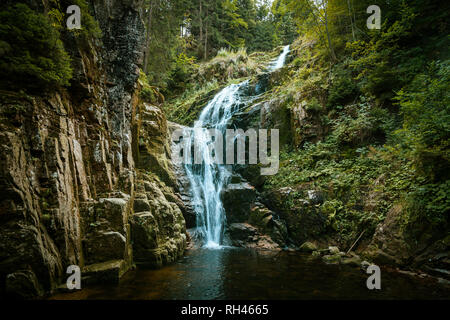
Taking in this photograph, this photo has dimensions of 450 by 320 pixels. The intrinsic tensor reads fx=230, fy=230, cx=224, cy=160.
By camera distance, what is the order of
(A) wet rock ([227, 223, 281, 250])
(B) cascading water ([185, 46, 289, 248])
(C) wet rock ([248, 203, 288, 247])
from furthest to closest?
(B) cascading water ([185, 46, 289, 248]) → (C) wet rock ([248, 203, 288, 247]) → (A) wet rock ([227, 223, 281, 250])

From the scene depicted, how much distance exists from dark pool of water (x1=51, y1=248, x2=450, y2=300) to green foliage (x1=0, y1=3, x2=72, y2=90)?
4021 millimetres

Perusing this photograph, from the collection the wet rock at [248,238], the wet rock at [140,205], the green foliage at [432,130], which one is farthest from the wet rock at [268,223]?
the green foliage at [432,130]

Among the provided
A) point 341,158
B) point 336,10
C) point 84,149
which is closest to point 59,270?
point 84,149

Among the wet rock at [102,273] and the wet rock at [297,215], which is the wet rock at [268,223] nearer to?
the wet rock at [297,215]

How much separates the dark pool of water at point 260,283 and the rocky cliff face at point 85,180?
590 millimetres

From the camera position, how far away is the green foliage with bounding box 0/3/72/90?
4.06 m

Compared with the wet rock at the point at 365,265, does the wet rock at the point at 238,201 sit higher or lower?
higher

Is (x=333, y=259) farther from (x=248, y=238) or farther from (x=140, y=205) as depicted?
(x=140, y=205)

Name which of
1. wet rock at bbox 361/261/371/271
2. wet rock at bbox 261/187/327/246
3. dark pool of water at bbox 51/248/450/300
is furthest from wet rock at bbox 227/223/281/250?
wet rock at bbox 361/261/371/271

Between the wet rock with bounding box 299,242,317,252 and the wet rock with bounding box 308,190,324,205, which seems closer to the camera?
the wet rock with bounding box 299,242,317,252

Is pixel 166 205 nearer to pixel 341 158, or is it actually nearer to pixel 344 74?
pixel 341 158

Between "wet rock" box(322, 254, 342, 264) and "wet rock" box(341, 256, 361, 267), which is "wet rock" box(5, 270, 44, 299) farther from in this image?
"wet rock" box(341, 256, 361, 267)

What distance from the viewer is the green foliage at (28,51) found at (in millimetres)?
4059

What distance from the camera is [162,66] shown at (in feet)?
44.4
